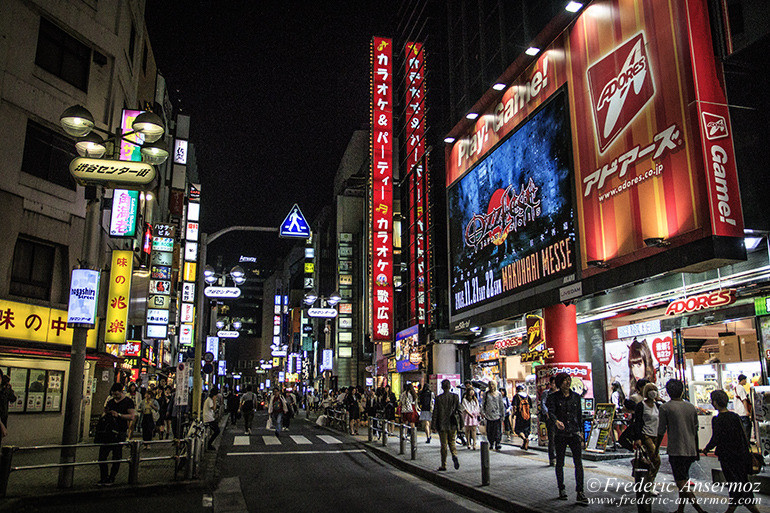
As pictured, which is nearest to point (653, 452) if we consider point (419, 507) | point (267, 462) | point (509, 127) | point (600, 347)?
point (419, 507)

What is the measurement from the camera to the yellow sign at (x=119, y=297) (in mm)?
21469

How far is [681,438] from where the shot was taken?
7828 millimetres

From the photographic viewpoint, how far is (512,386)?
77.9ft

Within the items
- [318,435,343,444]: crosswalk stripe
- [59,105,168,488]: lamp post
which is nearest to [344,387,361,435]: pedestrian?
[318,435,343,444]: crosswalk stripe

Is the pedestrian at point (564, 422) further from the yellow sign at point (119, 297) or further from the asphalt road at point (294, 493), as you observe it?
the yellow sign at point (119, 297)

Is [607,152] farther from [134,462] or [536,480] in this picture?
[134,462]

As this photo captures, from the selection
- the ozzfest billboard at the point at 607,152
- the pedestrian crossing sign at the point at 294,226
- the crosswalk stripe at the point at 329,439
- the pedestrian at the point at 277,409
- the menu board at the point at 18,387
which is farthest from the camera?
the pedestrian at the point at 277,409

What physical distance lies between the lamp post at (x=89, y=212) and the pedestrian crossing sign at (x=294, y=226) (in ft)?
17.2

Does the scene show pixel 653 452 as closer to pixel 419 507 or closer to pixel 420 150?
pixel 419 507

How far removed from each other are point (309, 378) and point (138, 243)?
61320 mm

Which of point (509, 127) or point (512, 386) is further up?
point (509, 127)

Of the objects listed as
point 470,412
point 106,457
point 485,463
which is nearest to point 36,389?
point 106,457

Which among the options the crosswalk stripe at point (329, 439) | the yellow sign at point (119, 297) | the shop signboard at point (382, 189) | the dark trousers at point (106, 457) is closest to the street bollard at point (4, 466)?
the dark trousers at point (106, 457)

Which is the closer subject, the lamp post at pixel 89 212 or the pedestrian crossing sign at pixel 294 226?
the lamp post at pixel 89 212
